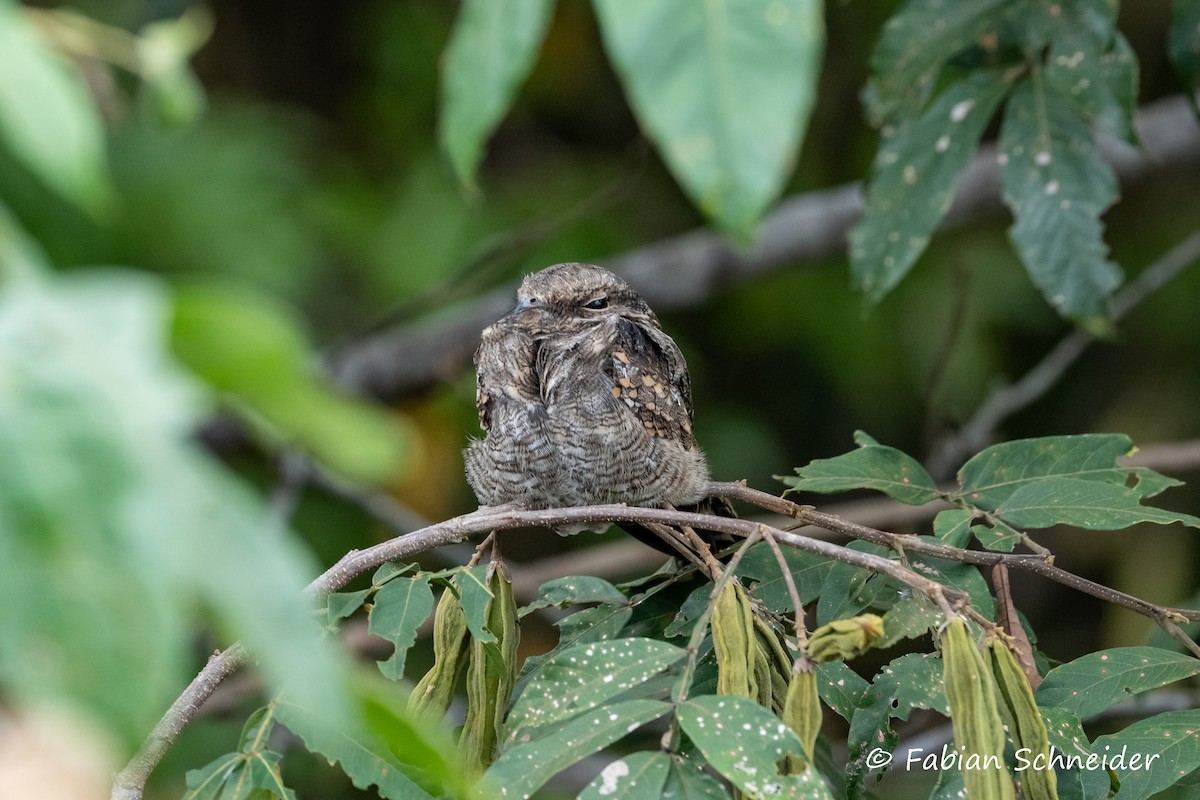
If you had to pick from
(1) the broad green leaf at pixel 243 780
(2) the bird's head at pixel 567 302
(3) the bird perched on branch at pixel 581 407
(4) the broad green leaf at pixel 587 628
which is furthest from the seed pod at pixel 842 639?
(2) the bird's head at pixel 567 302

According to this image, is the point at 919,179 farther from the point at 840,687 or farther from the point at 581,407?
the point at 840,687

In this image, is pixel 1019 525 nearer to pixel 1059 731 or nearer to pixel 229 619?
pixel 1059 731

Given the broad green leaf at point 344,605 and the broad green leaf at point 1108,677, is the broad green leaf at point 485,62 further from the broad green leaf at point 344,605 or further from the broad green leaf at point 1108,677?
the broad green leaf at point 1108,677

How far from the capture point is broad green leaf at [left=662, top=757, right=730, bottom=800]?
110 cm

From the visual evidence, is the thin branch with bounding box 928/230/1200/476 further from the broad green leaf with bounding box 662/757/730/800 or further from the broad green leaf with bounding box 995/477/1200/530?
the broad green leaf with bounding box 662/757/730/800

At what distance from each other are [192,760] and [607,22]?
3537 mm

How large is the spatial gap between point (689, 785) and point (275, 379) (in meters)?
0.74

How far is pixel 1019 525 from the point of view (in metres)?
1.57

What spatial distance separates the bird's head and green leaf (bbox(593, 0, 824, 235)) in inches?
71.0

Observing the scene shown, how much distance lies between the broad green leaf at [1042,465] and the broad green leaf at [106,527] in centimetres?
132

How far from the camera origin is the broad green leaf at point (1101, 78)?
6.34 ft

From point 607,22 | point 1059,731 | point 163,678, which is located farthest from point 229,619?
point 1059,731

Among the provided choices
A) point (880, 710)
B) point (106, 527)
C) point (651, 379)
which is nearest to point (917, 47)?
point (651, 379)

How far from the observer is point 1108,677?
1427mm
